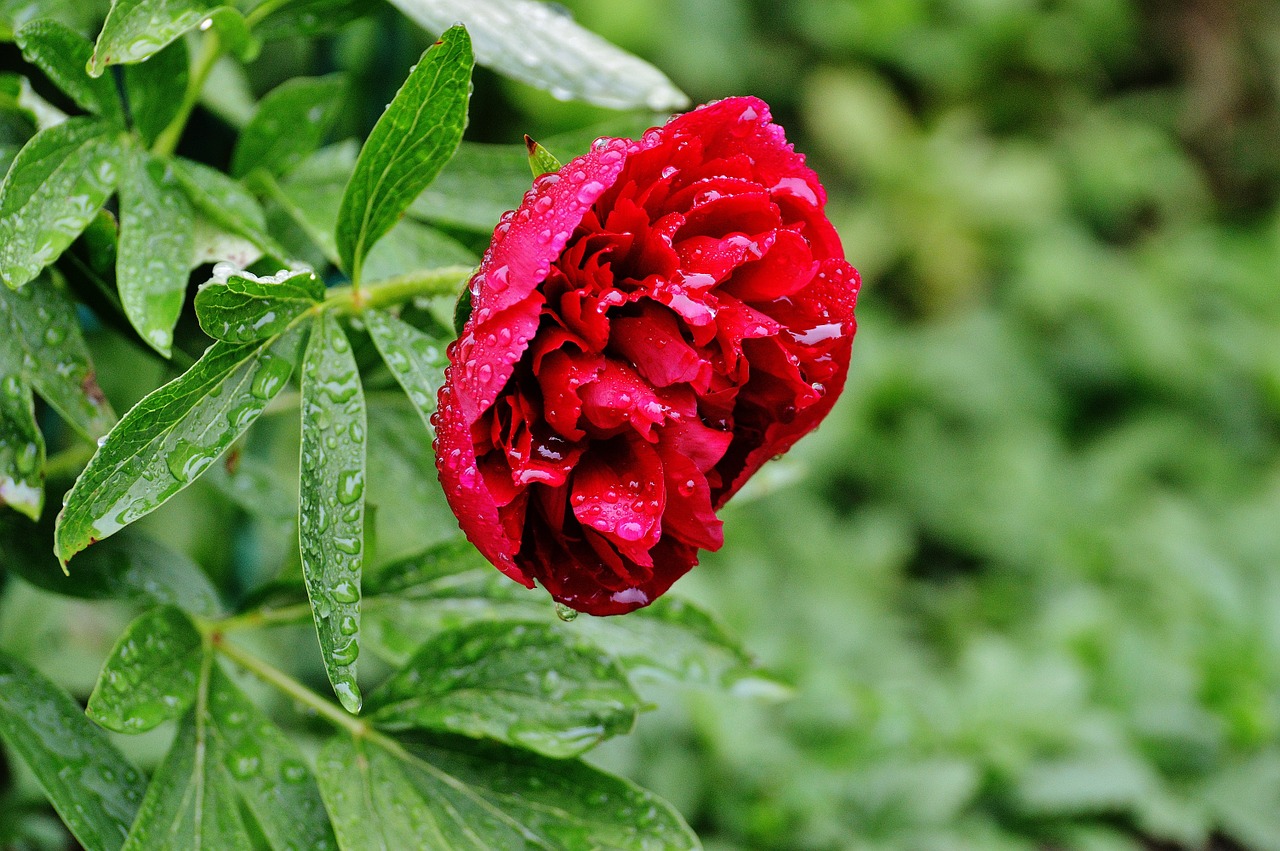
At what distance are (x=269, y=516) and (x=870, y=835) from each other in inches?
32.9

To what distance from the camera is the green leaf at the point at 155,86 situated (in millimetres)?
544

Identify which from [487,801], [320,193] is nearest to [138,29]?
[320,193]

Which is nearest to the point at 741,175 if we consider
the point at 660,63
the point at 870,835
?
the point at 870,835

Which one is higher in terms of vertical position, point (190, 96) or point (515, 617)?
point (190, 96)

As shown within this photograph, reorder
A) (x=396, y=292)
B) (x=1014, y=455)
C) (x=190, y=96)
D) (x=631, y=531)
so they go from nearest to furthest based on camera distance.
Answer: (x=631, y=531), (x=396, y=292), (x=190, y=96), (x=1014, y=455)

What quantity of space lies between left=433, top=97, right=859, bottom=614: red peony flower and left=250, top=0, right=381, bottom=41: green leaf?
0.21 m

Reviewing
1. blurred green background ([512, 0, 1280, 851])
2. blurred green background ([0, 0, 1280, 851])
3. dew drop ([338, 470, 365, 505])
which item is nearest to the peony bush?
dew drop ([338, 470, 365, 505])

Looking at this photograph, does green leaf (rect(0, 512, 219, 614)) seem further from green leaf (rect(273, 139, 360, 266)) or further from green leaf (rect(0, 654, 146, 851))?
green leaf (rect(273, 139, 360, 266))

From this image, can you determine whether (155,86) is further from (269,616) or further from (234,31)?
(269,616)

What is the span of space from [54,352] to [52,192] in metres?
0.07

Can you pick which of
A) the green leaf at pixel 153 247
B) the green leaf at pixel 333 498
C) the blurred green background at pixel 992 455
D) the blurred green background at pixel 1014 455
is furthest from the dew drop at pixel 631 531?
the blurred green background at pixel 1014 455

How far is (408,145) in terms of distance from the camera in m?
0.48

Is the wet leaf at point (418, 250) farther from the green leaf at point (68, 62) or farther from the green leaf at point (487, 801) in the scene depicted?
the green leaf at point (487, 801)

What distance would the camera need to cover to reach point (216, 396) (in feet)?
1.49
